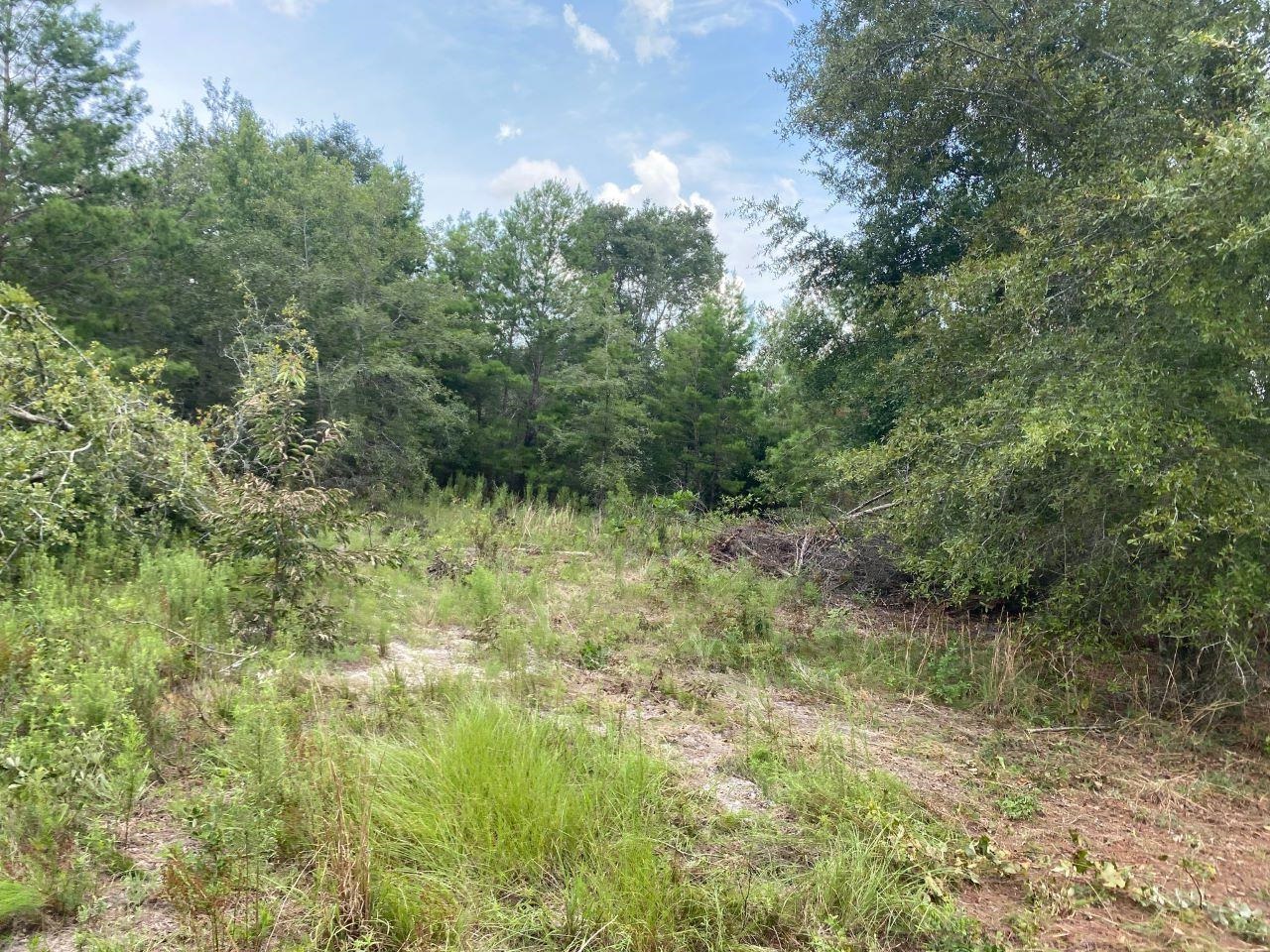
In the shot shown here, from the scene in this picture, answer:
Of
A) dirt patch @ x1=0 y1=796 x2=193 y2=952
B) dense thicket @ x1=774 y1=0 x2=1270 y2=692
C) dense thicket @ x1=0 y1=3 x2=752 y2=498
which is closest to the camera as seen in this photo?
dirt patch @ x1=0 y1=796 x2=193 y2=952

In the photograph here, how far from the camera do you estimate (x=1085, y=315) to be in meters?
5.17

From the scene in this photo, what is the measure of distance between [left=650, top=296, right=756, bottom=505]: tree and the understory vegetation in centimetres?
563

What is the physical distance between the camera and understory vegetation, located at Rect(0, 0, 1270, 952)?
2406mm

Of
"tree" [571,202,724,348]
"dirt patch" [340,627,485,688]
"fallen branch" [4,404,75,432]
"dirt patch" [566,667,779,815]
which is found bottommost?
"dirt patch" [340,627,485,688]

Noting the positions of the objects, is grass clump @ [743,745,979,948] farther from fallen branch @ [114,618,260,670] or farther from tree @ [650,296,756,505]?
tree @ [650,296,756,505]

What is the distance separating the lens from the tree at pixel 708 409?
55.9 ft

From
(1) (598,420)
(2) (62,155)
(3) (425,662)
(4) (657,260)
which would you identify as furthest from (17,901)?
(4) (657,260)

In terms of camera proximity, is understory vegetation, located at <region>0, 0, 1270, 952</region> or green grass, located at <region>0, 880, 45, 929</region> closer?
green grass, located at <region>0, 880, 45, 929</region>

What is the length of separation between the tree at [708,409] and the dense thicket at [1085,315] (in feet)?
27.2

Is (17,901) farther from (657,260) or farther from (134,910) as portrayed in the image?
(657,260)

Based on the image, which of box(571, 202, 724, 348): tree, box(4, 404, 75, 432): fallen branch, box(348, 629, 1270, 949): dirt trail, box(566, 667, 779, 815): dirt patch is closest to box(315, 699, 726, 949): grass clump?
box(566, 667, 779, 815): dirt patch

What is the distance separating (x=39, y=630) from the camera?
370cm

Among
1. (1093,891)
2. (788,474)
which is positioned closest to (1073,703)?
(1093,891)

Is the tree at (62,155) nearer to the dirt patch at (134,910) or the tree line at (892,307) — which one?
the tree line at (892,307)
